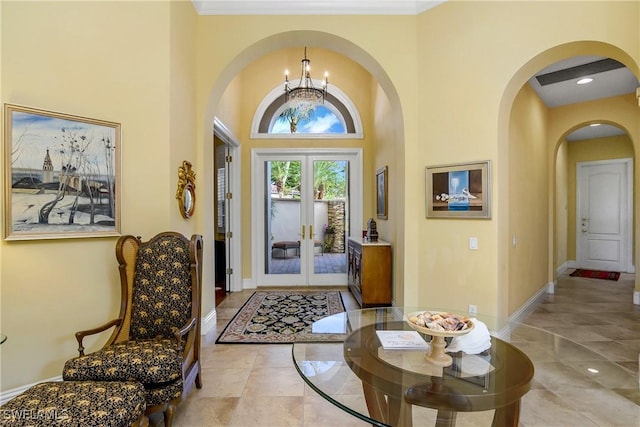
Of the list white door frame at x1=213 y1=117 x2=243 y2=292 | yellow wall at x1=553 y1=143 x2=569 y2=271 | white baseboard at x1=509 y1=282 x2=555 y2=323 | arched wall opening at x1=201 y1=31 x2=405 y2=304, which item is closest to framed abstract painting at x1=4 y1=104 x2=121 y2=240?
arched wall opening at x1=201 y1=31 x2=405 y2=304

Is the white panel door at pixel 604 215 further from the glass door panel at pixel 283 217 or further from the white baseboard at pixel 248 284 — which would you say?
the white baseboard at pixel 248 284

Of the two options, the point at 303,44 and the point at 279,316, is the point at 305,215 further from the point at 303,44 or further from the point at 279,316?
the point at 303,44

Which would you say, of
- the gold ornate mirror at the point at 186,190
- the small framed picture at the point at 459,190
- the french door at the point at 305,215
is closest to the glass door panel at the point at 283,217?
the french door at the point at 305,215

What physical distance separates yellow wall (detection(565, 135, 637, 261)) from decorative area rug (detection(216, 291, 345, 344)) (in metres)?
6.26

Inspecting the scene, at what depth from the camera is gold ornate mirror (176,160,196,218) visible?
2877 millimetres

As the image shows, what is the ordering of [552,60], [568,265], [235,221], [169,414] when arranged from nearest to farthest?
[169,414], [552,60], [235,221], [568,265]

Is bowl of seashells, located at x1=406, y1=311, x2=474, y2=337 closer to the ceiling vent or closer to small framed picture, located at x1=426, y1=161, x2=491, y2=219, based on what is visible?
small framed picture, located at x1=426, y1=161, x2=491, y2=219

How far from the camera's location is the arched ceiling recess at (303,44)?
3.33m

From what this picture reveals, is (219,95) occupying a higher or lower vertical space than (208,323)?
higher

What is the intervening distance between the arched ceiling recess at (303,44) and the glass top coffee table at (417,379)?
92.7 inches

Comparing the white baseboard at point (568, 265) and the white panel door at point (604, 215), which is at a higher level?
the white panel door at point (604, 215)

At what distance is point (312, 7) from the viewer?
10.7ft

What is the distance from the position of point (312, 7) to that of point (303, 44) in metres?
0.39

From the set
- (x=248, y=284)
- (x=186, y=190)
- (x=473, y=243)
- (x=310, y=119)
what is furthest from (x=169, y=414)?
(x=310, y=119)
